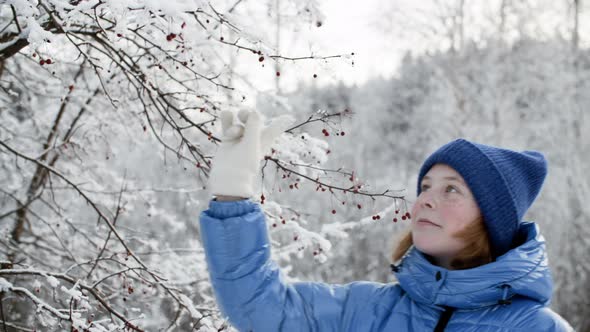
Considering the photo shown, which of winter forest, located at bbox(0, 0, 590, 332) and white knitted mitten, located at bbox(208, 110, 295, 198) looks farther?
winter forest, located at bbox(0, 0, 590, 332)

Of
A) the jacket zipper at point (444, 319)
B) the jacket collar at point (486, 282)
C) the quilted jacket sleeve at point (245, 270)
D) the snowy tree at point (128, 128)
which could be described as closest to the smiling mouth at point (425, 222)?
the jacket collar at point (486, 282)

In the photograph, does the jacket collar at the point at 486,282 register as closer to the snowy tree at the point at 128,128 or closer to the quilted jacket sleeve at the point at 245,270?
the quilted jacket sleeve at the point at 245,270

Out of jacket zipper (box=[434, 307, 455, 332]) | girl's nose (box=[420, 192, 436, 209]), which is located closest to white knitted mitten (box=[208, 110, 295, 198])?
girl's nose (box=[420, 192, 436, 209])

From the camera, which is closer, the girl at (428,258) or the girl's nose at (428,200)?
the girl at (428,258)

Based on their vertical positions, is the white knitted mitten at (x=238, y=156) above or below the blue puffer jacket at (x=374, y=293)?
above

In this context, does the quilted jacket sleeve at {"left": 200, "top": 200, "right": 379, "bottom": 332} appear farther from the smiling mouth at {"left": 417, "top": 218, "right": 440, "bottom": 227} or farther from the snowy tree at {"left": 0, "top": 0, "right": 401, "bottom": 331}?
the snowy tree at {"left": 0, "top": 0, "right": 401, "bottom": 331}

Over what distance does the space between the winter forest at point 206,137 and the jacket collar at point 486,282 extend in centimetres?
31

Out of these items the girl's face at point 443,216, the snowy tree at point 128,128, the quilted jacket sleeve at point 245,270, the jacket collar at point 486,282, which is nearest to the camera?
the quilted jacket sleeve at point 245,270

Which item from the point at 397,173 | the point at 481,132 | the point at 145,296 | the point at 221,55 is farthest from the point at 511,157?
the point at 397,173

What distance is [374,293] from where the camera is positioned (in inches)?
66.1

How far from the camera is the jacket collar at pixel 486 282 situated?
151 cm

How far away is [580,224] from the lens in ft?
36.0

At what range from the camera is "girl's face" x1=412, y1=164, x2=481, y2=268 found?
1643 mm

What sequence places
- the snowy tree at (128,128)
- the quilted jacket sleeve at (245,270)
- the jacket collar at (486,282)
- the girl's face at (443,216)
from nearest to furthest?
the quilted jacket sleeve at (245,270) → the jacket collar at (486,282) → the girl's face at (443,216) → the snowy tree at (128,128)
